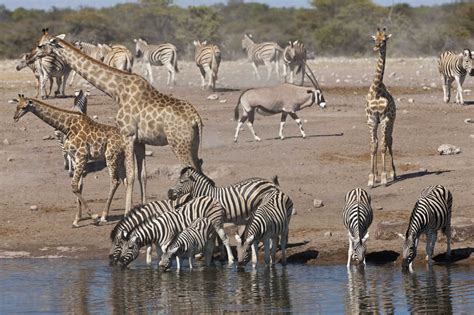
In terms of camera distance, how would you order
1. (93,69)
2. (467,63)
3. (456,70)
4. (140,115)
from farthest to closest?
(456,70), (467,63), (93,69), (140,115)

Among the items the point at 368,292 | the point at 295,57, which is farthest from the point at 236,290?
the point at 295,57

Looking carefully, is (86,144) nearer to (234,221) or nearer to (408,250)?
(234,221)

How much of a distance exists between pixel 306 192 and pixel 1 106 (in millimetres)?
9954

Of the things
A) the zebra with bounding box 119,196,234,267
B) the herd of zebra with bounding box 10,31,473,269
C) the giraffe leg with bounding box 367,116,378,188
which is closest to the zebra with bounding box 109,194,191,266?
the herd of zebra with bounding box 10,31,473,269

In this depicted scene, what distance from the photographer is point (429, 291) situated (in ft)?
37.5

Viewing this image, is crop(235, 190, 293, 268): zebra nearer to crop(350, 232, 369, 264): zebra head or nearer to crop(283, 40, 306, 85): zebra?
crop(350, 232, 369, 264): zebra head

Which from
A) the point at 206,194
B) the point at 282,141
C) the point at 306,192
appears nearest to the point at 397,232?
the point at 206,194

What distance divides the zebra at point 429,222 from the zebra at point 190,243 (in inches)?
78.5

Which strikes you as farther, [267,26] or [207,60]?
[267,26]

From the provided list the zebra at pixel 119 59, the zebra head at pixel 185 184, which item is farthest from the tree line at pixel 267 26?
the zebra head at pixel 185 184

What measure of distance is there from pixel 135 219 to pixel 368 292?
3222 mm

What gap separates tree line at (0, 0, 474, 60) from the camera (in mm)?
48719

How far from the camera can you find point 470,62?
2553 centimetres

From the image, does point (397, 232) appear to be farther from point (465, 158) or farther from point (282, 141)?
point (282, 141)
